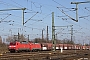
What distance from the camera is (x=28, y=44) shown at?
198ft

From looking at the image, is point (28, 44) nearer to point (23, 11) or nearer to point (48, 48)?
point (48, 48)

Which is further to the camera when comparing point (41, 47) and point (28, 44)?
point (41, 47)

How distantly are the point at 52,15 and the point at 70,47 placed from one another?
3781cm

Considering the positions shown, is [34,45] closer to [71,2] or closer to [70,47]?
[70,47]

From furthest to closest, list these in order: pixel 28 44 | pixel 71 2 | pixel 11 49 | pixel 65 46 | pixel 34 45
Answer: pixel 65 46, pixel 34 45, pixel 28 44, pixel 11 49, pixel 71 2

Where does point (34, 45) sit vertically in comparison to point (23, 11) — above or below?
below

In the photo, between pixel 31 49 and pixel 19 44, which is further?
pixel 31 49

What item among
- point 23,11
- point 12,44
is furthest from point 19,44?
point 23,11

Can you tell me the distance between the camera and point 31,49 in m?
63.1

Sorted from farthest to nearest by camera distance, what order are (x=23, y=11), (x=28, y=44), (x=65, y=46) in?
(x=65, y=46) → (x=28, y=44) → (x=23, y=11)

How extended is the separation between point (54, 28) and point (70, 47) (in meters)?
38.0

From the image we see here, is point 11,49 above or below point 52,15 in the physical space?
below

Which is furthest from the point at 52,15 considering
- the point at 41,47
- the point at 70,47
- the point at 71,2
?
the point at 70,47

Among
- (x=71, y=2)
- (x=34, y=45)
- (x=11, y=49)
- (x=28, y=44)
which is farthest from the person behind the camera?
(x=34, y=45)
